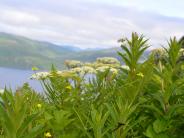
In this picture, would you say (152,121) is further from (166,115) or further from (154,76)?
(154,76)

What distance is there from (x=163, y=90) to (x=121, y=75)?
0.86 meters

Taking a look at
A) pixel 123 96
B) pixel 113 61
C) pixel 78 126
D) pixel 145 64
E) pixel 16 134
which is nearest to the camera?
pixel 16 134

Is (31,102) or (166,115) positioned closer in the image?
(166,115)

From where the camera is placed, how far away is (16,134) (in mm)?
3086

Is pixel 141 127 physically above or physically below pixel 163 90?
below

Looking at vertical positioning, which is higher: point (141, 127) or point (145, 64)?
point (145, 64)

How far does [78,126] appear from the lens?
3.88 meters

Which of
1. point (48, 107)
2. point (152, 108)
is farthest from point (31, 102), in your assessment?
point (152, 108)

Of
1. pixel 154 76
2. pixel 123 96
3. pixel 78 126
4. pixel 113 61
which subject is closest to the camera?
pixel 78 126

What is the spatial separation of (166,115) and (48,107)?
1.23 meters

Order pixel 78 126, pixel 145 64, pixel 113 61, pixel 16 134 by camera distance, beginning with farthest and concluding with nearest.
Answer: pixel 113 61 < pixel 145 64 < pixel 78 126 < pixel 16 134

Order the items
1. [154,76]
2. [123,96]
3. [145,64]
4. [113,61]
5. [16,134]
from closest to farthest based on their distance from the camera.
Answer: [16,134] < [123,96] < [154,76] < [145,64] < [113,61]

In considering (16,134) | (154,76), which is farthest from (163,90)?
(16,134)

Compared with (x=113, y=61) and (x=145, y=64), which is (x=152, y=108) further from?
(x=113, y=61)
